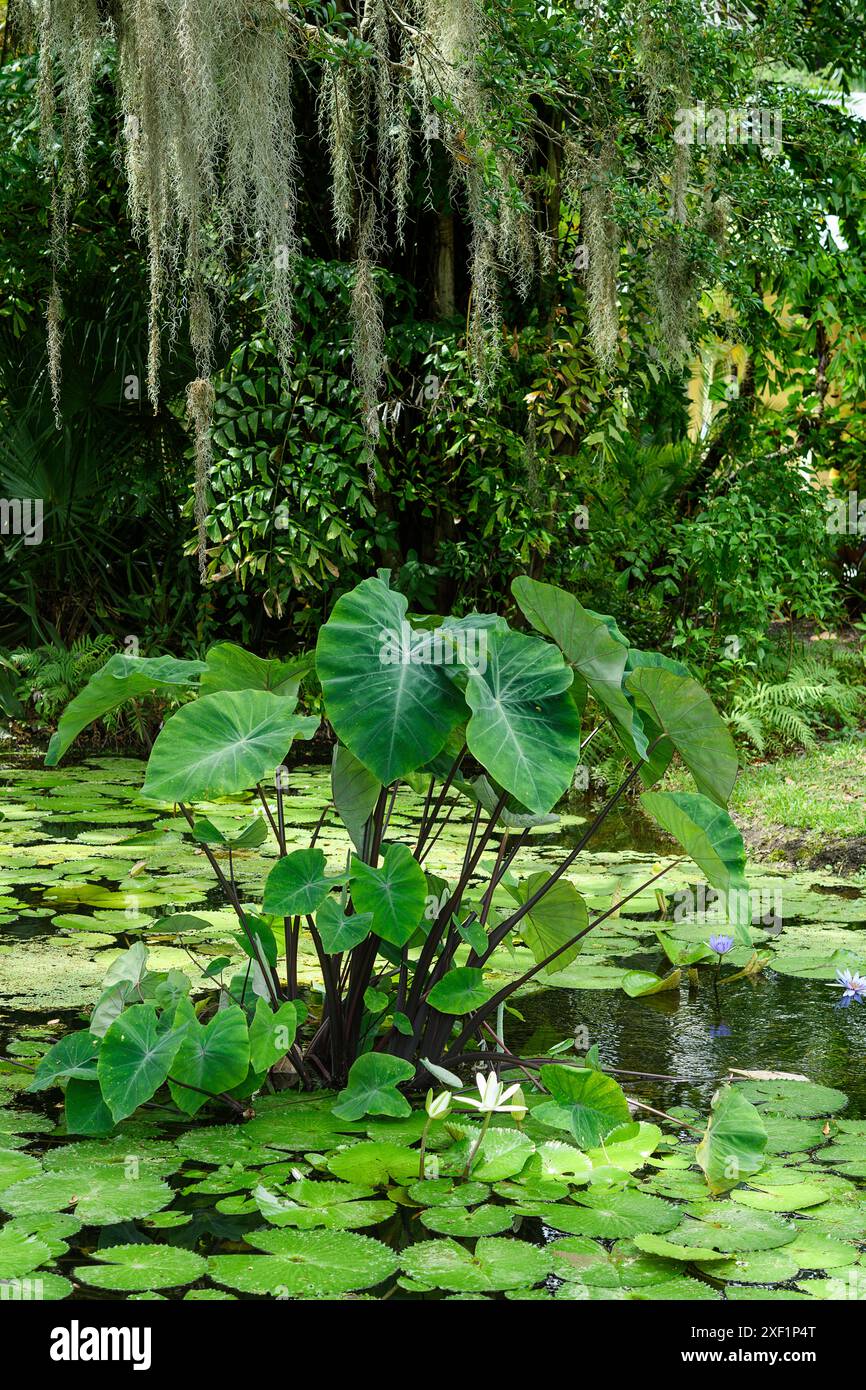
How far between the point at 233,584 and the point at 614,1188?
17.1 feet

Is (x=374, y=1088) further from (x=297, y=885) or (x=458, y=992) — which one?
(x=297, y=885)

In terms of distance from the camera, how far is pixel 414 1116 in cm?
242

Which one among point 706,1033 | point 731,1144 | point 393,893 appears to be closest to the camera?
point 731,1144

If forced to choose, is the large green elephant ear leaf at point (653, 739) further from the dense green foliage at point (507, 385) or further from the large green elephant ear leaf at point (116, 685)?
the dense green foliage at point (507, 385)

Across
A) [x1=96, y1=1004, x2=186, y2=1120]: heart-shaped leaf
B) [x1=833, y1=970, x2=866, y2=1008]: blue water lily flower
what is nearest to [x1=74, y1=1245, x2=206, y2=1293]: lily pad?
[x1=96, y1=1004, x2=186, y2=1120]: heart-shaped leaf

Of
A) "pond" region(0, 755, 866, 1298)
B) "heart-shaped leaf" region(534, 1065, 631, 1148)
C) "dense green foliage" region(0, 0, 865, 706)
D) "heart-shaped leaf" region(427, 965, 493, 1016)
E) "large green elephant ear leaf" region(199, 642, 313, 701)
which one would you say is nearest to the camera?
"pond" region(0, 755, 866, 1298)

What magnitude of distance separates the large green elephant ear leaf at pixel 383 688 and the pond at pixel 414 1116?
0.68 metres

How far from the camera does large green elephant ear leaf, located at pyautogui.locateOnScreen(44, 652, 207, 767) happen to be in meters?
2.38

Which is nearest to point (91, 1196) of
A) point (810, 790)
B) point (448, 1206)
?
point (448, 1206)

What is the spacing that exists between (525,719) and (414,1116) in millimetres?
772

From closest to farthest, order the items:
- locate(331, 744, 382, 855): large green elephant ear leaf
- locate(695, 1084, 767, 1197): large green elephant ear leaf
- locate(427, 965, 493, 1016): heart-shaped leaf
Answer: locate(695, 1084, 767, 1197): large green elephant ear leaf → locate(427, 965, 493, 1016): heart-shaped leaf → locate(331, 744, 382, 855): large green elephant ear leaf

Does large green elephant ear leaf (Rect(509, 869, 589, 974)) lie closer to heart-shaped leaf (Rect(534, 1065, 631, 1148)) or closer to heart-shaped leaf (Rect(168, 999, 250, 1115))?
heart-shaped leaf (Rect(534, 1065, 631, 1148))

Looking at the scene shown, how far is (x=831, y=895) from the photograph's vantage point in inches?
160
